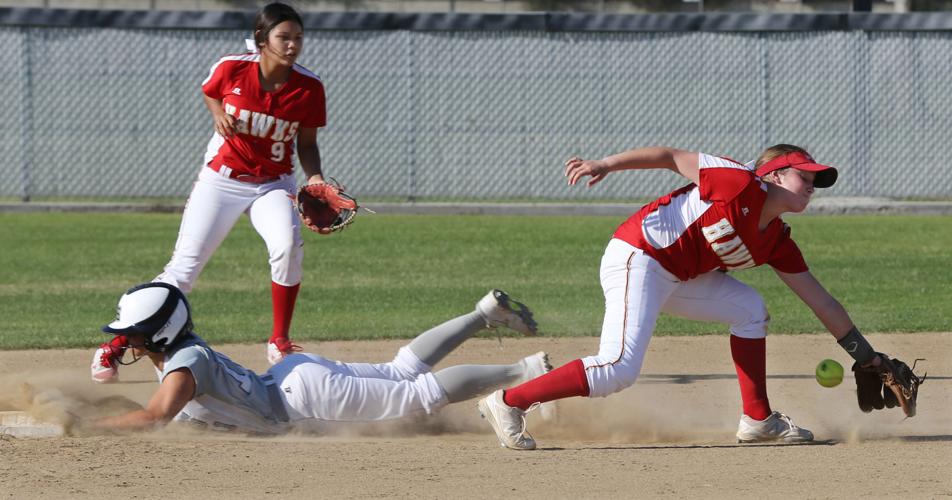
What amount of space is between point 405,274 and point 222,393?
6114 millimetres

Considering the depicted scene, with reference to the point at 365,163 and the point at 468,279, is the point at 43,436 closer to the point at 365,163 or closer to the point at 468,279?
the point at 468,279

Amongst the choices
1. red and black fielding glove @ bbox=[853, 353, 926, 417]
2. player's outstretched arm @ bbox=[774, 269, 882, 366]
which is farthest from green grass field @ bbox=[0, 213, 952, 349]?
player's outstretched arm @ bbox=[774, 269, 882, 366]

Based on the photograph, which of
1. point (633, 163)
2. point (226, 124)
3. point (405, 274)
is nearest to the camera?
point (633, 163)

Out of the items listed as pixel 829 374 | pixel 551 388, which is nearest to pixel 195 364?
pixel 551 388

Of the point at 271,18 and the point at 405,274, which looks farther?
the point at 405,274

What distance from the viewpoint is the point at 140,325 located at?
473cm

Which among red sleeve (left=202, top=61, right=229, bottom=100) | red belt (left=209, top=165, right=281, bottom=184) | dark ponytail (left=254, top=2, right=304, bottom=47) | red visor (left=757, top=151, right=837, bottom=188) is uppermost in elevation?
dark ponytail (left=254, top=2, right=304, bottom=47)

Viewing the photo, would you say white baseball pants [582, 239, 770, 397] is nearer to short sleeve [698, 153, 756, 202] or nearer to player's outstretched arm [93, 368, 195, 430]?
short sleeve [698, 153, 756, 202]

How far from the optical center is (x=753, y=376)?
5.28 metres

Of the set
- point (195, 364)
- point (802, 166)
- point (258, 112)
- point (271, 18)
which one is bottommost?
point (195, 364)

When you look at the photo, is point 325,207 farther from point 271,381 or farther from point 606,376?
point 606,376

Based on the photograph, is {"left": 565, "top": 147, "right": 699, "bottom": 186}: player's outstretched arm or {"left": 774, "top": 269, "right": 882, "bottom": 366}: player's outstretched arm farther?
{"left": 774, "top": 269, "right": 882, "bottom": 366}: player's outstretched arm

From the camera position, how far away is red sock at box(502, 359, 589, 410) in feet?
16.0

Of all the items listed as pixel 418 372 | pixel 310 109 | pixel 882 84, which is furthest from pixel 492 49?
pixel 418 372
